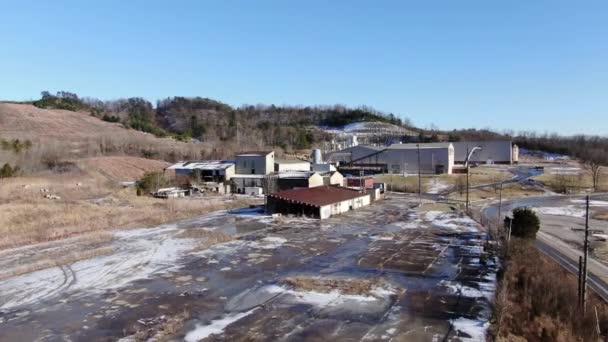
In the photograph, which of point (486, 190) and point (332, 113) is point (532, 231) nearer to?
point (486, 190)

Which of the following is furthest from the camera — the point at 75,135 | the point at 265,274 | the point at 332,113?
the point at 332,113

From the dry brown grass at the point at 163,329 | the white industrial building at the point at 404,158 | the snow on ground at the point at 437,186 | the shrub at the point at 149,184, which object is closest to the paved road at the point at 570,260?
the dry brown grass at the point at 163,329

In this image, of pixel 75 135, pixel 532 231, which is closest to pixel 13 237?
pixel 532 231

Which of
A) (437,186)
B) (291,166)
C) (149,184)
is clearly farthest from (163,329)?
(437,186)

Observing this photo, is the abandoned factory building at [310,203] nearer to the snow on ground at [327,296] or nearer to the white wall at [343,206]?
the white wall at [343,206]

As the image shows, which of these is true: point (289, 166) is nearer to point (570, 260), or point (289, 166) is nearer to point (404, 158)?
point (404, 158)
